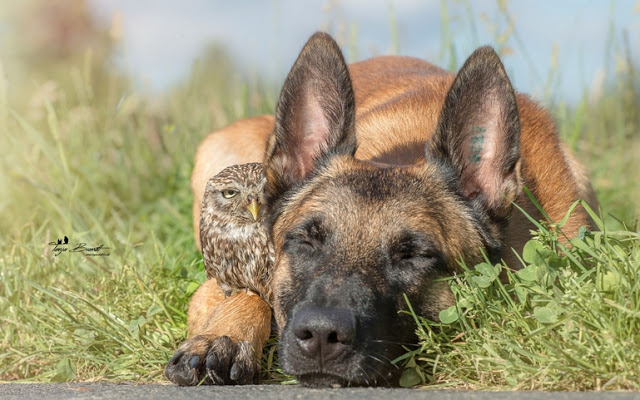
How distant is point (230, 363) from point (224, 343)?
0.11 metres

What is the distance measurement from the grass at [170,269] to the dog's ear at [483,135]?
1.30ft

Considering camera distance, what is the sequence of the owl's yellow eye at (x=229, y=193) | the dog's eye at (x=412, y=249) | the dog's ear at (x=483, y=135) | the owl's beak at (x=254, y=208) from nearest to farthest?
the dog's eye at (x=412, y=249) → the dog's ear at (x=483, y=135) → the owl's beak at (x=254, y=208) → the owl's yellow eye at (x=229, y=193)

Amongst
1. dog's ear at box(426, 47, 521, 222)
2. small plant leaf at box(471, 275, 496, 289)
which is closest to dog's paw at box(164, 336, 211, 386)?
small plant leaf at box(471, 275, 496, 289)

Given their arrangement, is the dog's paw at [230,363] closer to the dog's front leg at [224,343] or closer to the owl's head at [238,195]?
the dog's front leg at [224,343]

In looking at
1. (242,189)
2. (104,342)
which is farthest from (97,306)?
(242,189)

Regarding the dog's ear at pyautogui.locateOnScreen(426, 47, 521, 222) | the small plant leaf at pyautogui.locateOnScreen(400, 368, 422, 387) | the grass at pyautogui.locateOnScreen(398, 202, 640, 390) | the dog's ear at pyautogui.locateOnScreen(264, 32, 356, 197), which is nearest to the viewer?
the grass at pyautogui.locateOnScreen(398, 202, 640, 390)

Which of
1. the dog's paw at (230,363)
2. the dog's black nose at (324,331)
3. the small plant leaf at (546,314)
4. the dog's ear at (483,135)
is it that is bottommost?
the dog's paw at (230,363)

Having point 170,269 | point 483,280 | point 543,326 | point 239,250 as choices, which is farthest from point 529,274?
point 170,269

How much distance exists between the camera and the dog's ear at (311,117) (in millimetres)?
4090

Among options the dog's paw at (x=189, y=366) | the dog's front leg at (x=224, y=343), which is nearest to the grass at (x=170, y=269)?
the dog's front leg at (x=224, y=343)

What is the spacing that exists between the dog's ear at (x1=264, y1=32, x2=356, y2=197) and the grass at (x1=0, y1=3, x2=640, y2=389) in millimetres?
1056

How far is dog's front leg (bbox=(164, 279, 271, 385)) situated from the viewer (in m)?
3.64

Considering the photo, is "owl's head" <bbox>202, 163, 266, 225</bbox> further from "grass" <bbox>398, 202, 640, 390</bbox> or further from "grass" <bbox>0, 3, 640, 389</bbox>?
"grass" <bbox>398, 202, 640, 390</bbox>

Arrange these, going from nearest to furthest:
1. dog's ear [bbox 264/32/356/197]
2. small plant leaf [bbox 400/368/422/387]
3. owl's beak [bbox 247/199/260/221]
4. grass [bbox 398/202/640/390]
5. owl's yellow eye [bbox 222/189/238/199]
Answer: grass [bbox 398/202/640/390] → small plant leaf [bbox 400/368/422/387] → dog's ear [bbox 264/32/356/197] → owl's beak [bbox 247/199/260/221] → owl's yellow eye [bbox 222/189/238/199]
